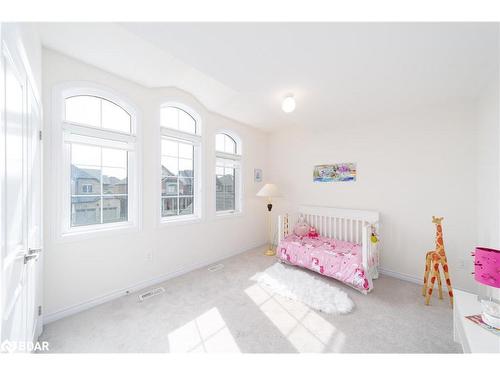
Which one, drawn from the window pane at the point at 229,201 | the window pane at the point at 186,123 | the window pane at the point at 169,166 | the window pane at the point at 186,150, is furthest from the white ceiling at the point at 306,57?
the window pane at the point at 229,201

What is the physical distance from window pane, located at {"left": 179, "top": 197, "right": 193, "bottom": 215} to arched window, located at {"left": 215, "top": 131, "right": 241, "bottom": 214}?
0.50 meters

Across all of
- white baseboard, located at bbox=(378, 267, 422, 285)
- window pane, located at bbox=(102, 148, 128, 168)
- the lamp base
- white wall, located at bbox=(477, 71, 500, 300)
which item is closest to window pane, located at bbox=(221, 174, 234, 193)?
the lamp base

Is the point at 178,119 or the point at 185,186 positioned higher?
the point at 178,119

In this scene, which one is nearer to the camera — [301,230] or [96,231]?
[96,231]

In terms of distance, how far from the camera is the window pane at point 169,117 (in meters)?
2.73

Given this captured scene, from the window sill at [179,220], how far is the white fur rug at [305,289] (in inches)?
48.4

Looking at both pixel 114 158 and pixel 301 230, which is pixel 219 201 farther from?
pixel 114 158

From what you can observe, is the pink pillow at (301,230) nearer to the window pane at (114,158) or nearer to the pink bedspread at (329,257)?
the pink bedspread at (329,257)

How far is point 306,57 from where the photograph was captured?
5.39 feet

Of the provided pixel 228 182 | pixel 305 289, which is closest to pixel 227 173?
pixel 228 182

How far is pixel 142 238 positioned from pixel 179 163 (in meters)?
1.18

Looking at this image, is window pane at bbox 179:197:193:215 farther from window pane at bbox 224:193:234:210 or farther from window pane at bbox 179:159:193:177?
window pane at bbox 224:193:234:210
